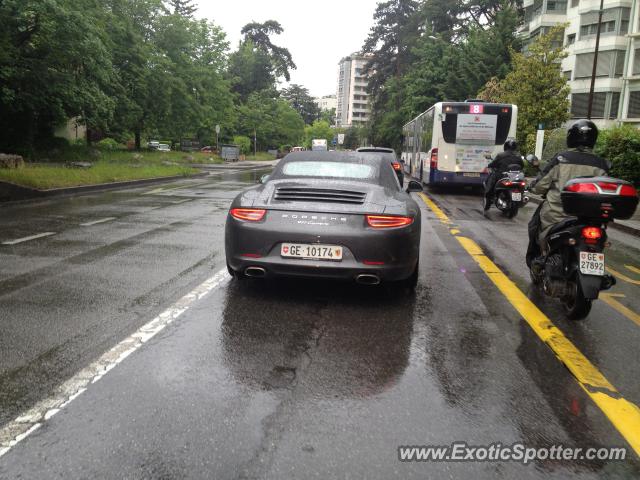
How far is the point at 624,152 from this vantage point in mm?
14883

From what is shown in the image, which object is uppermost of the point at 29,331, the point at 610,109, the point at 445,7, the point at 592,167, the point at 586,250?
the point at 445,7

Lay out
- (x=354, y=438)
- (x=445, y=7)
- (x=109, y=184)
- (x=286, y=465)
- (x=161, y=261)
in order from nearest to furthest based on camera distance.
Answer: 1. (x=286, y=465)
2. (x=354, y=438)
3. (x=161, y=261)
4. (x=109, y=184)
5. (x=445, y=7)

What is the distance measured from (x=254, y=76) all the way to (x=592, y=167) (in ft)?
253

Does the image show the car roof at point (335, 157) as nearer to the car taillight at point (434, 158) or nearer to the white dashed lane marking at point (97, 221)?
the white dashed lane marking at point (97, 221)

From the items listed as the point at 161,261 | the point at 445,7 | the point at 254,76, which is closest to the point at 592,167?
the point at 161,261

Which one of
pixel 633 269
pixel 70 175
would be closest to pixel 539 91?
pixel 70 175

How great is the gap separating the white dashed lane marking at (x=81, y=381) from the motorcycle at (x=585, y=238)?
3308 millimetres

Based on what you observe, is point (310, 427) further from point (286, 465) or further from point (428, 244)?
point (428, 244)

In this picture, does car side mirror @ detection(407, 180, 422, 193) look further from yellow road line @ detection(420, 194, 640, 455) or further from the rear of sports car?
the rear of sports car

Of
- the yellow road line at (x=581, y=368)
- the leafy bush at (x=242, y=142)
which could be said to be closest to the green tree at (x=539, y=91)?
the yellow road line at (x=581, y=368)

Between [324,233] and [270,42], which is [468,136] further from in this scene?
[270,42]

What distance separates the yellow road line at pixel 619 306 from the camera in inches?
198

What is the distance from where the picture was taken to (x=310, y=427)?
109 inches

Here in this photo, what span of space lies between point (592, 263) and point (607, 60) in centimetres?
4648
